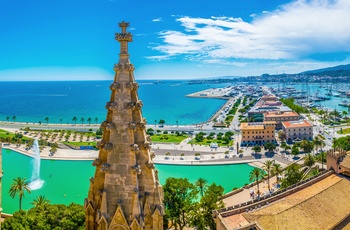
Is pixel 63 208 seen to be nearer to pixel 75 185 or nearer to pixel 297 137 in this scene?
pixel 75 185

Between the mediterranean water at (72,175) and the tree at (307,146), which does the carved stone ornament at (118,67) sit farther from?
the tree at (307,146)

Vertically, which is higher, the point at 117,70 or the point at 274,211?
the point at 117,70

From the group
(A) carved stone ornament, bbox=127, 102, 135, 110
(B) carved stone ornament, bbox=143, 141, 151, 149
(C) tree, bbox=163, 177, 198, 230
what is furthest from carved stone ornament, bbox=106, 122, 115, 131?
(C) tree, bbox=163, 177, 198, 230

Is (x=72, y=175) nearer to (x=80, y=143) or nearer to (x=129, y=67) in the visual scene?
(x=80, y=143)

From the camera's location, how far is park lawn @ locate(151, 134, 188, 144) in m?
103

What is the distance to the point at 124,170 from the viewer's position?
895cm

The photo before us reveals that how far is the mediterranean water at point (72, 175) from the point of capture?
61.5 meters

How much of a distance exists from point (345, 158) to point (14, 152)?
82144 mm

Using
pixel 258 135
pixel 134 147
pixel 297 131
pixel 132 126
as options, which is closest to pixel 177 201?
pixel 134 147

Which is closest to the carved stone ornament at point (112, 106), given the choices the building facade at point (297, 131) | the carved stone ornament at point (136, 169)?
the carved stone ornament at point (136, 169)

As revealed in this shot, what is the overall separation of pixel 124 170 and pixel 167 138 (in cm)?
9800

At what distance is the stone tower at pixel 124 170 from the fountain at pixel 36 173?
62.1m

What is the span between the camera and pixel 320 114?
155500 mm

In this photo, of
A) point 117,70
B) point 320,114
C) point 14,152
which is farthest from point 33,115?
point 117,70
